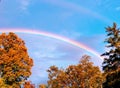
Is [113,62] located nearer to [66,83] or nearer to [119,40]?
[119,40]

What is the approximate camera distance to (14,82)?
54531mm

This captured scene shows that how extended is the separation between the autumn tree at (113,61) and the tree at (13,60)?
1266cm

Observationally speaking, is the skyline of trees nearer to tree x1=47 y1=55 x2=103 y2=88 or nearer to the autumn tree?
the autumn tree

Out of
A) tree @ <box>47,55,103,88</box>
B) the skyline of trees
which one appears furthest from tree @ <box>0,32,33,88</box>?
tree @ <box>47,55,103,88</box>

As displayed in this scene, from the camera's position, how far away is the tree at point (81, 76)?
80.5m

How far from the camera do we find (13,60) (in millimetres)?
54250

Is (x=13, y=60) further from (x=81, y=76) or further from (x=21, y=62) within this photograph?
(x=81, y=76)

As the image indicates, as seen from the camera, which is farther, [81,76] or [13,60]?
[81,76]

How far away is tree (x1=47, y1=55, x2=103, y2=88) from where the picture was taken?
80500 millimetres

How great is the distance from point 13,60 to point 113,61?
1582 centimetres

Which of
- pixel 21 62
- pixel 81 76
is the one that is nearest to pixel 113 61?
pixel 21 62

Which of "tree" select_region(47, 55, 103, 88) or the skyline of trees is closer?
the skyline of trees

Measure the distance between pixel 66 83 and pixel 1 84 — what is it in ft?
114

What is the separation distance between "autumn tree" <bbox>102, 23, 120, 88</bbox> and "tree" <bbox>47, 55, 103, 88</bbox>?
25525 mm
